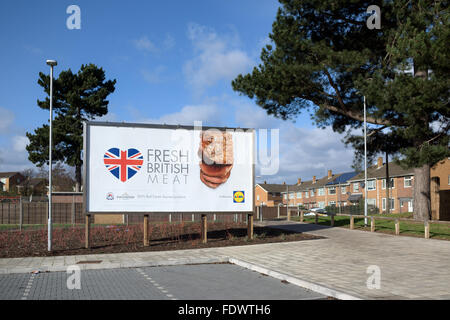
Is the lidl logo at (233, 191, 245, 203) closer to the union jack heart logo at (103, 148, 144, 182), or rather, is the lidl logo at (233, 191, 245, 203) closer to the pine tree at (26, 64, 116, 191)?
the union jack heart logo at (103, 148, 144, 182)

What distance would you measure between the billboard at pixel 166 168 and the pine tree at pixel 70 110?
2813cm

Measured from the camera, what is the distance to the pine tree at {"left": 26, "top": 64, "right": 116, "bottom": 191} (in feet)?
137

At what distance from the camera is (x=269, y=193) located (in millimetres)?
101000

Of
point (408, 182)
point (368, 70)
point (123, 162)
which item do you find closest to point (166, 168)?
point (123, 162)

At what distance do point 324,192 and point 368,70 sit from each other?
6256 centimetres

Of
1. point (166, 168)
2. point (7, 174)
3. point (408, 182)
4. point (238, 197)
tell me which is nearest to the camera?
point (166, 168)

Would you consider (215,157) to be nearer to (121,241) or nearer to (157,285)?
(121,241)

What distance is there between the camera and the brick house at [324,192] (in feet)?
252

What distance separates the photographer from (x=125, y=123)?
16016 millimetres

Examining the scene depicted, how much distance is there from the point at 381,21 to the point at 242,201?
12691 mm

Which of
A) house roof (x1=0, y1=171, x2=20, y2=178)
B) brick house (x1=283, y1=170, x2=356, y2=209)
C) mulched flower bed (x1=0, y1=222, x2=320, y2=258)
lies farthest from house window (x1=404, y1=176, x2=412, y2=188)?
house roof (x1=0, y1=171, x2=20, y2=178)

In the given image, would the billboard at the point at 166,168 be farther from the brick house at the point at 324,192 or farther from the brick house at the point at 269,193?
the brick house at the point at 269,193
